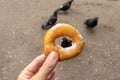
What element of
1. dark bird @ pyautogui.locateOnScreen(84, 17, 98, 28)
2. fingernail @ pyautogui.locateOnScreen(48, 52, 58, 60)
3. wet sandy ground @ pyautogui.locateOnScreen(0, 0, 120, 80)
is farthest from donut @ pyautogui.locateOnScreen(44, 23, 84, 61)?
dark bird @ pyautogui.locateOnScreen(84, 17, 98, 28)

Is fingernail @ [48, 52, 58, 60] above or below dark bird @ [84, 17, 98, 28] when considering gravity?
above

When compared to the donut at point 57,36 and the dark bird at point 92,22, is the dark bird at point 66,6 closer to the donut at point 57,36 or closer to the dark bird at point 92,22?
the dark bird at point 92,22

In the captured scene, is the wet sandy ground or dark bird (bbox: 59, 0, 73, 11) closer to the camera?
the wet sandy ground

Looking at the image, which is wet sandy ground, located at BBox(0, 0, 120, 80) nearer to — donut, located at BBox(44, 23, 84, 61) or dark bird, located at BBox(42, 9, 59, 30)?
dark bird, located at BBox(42, 9, 59, 30)

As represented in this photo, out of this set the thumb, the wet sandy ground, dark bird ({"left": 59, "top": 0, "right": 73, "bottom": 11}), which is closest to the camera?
the thumb

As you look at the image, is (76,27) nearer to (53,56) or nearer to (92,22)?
Answer: (92,22)

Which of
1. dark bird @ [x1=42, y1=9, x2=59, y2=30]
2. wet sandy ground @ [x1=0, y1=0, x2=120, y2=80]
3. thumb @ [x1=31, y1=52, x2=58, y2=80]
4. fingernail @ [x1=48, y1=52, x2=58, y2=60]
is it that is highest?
fingernail @ [x1=48, y1=52, x2=58, y2=60]

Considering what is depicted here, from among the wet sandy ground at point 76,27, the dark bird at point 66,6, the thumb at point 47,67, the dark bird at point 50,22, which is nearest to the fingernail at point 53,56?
the thumb at point 47,67

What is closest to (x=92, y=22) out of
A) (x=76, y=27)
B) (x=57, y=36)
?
(x=76, y=27)
